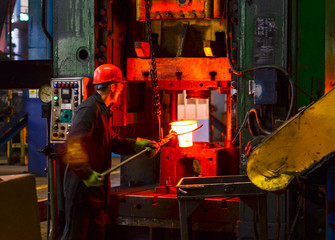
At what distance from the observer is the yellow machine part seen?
9.84 feet

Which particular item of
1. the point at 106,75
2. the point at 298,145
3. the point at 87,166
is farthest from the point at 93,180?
the point at 298,145

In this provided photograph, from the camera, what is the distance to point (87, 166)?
12.2 feet

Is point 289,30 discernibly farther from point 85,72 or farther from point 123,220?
point 123,220

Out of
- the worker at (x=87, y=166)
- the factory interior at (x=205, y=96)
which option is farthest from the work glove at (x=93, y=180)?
the factory interior at (x=205, y=96)

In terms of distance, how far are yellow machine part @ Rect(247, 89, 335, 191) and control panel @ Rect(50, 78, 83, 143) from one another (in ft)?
7.95

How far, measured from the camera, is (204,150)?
16.8 ft

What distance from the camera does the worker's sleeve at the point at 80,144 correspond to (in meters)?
3.71

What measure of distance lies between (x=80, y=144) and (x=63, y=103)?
143cm

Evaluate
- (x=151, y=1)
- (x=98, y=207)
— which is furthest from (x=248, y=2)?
(x=98, y=207)

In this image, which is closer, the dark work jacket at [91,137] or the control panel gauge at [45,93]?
the dark work jacket at [91,137]

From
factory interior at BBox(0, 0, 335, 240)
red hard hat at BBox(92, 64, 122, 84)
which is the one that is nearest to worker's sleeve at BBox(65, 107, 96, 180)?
factory interior at BBox(0, 0, 335, 240)

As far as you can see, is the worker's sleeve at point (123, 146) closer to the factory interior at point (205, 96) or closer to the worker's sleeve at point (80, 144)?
the factory interior at point (205, 96)

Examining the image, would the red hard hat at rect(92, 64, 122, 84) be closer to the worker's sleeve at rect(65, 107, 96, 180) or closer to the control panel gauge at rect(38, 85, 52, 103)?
the worker's sleeve at rect(65, 107, 96, 180)

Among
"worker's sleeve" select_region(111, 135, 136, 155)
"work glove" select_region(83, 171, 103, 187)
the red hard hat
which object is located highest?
the red hard hat
